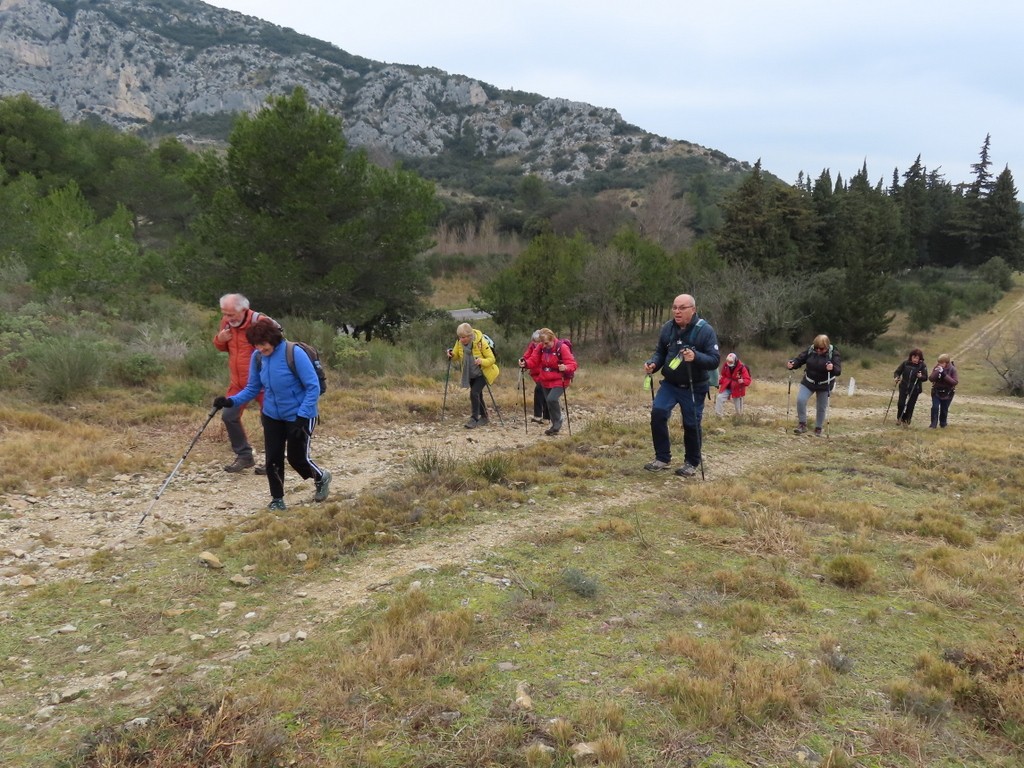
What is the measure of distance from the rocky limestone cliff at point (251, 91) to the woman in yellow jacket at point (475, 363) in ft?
270

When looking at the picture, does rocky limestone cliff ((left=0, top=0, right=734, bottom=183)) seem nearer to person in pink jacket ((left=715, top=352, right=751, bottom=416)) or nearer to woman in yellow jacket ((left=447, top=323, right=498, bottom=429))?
person in pink jacket ((left=715, top=352, right=751, bottom=416))

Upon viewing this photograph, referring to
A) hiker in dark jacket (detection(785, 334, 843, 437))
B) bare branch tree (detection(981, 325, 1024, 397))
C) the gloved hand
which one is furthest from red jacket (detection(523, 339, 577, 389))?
bare branch tree (detection(981, 325, 1024, 397))

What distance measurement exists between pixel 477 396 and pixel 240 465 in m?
3.82

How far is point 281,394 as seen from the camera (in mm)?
5582

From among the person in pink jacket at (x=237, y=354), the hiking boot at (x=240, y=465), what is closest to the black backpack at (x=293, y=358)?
the person in pink jacket at (x=237, y=354)

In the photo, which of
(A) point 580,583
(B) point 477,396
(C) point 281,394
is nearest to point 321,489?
(C) point 281,394

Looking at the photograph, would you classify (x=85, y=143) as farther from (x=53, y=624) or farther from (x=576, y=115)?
(x=576, y=115)

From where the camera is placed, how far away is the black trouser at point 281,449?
5.69 meters

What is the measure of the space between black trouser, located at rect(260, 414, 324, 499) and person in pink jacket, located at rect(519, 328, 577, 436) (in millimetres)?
4175

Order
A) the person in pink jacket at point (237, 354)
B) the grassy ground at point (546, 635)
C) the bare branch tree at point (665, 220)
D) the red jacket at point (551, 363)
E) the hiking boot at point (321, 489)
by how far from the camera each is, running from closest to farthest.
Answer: the grassy ground at point (546, 635) < the hiking boot at point (321, 489) < the person in pink jacket at point (237, 354) < the red jacket at point (551, 363) < the bare branch tree at point (665, 220)

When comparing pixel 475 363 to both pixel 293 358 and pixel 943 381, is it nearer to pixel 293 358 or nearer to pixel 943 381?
pixel 293 358

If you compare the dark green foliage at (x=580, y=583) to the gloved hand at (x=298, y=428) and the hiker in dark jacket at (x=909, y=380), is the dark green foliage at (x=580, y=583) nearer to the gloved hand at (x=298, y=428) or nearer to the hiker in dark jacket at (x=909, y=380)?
the gloved hand at (x=298, y=428)

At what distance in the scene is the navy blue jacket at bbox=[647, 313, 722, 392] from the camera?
22.3 feet

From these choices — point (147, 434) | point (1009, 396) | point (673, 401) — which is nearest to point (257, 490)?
point (147, 434)
